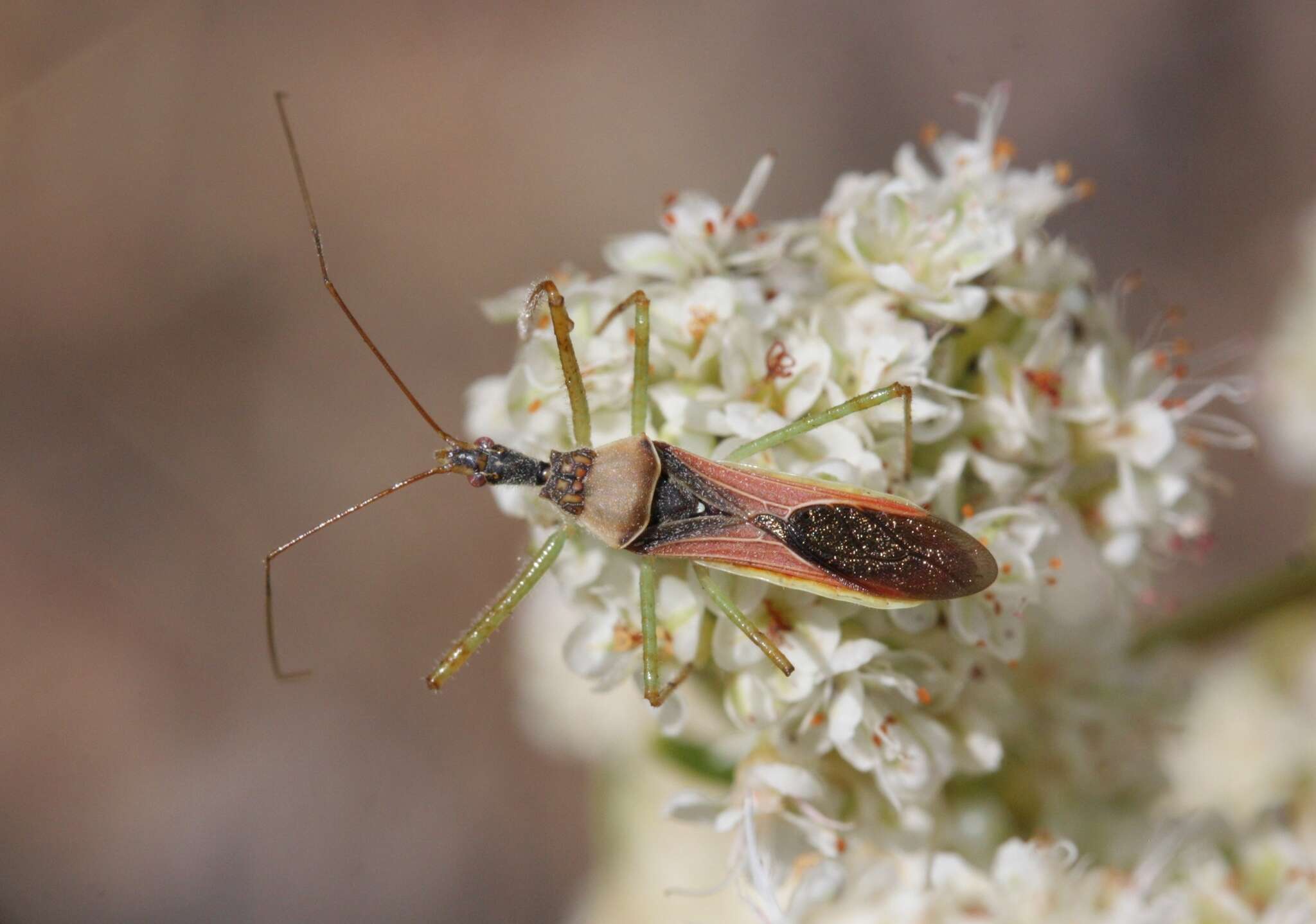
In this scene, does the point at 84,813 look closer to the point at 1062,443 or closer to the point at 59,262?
the point at 59,262

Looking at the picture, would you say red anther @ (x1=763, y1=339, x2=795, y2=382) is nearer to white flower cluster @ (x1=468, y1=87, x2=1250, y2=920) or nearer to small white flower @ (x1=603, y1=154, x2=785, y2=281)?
white flower cluster @ (x1=468, y1=87, x2=1250, y2=920)

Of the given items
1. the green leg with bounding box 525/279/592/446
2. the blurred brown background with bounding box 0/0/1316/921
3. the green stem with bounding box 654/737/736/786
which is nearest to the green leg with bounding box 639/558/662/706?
the green leg with bounding box 525/279/592/446

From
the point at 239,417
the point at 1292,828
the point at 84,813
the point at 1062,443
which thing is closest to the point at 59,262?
the point at 239,417

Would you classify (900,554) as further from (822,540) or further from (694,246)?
(694,246)

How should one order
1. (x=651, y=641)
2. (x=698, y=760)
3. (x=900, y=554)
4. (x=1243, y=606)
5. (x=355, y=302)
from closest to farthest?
(x=900, y=554), (x=651, y=641), (x=698, y=760), (x=1243, y=606), (x=355, y=302)

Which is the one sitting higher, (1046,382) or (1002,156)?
(1002,156)

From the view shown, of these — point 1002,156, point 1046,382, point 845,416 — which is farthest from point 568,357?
point 1002,156
